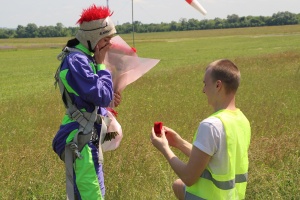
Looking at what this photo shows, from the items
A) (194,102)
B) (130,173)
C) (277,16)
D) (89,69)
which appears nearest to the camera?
(89,69)

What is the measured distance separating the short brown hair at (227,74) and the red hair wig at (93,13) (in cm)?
99

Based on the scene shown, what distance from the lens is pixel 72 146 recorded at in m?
3.03

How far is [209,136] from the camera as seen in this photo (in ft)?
8.05

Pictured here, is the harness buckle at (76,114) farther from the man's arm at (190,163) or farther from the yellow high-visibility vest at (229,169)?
the yellow high-visibility vest at (229,169)

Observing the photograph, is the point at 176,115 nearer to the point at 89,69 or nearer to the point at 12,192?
the point at 12,192

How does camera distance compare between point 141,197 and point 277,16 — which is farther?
point 277,16

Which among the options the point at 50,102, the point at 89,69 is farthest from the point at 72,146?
the point at 50,102

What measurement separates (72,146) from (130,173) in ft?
5.34

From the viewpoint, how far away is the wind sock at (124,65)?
11.4ft

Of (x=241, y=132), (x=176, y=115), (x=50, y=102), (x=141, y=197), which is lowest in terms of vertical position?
(x=50, y=102)

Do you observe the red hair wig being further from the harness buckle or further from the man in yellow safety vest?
the man in yellow safety vest

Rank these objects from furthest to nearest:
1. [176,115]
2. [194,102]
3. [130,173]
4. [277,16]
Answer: [277,16]
[194,102]
[176,115]
[130,173]

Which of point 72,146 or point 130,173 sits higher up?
point 72,146

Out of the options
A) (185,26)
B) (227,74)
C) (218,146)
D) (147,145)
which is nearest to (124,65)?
(227,74)
